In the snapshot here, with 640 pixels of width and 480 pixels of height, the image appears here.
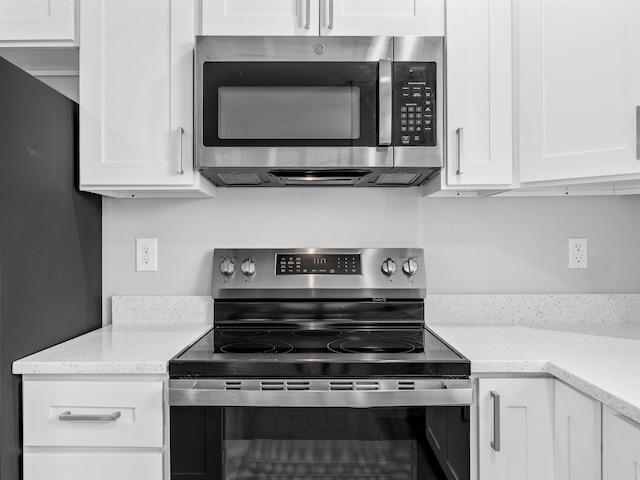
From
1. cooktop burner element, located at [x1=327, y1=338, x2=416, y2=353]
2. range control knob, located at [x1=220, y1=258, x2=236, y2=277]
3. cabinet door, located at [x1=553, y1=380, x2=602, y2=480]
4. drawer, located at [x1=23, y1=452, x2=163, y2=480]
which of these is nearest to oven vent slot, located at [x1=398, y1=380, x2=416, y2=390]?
cooktop burner element, located at [x1=327, y1=338, x2=416, y2=353]

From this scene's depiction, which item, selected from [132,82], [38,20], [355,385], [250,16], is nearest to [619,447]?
[355,385]

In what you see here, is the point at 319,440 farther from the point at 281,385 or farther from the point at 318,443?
the point at 281,385

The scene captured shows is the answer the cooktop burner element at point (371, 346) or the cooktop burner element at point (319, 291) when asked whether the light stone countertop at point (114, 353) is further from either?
the cooktop burner element at point (371, 346)

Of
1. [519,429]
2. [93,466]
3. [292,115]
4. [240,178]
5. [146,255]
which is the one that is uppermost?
[292,115]

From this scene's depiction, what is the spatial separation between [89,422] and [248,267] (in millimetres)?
724

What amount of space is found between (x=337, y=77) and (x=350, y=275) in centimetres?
69

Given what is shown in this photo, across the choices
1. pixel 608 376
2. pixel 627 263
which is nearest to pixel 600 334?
pixel 627 263

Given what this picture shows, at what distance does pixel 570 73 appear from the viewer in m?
1.46

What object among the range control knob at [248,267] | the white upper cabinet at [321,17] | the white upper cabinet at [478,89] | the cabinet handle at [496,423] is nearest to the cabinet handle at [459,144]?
the white upper cabinet at [478,89]

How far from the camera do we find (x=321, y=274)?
1.82 metres

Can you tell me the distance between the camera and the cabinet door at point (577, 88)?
1.35 metres

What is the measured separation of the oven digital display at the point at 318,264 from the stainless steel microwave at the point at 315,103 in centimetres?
40

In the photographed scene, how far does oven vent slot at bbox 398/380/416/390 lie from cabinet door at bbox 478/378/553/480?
0.59 feet

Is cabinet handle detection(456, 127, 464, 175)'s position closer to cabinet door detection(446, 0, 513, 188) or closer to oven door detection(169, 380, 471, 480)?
cabinet door detection(446, 0, 513, 188)
